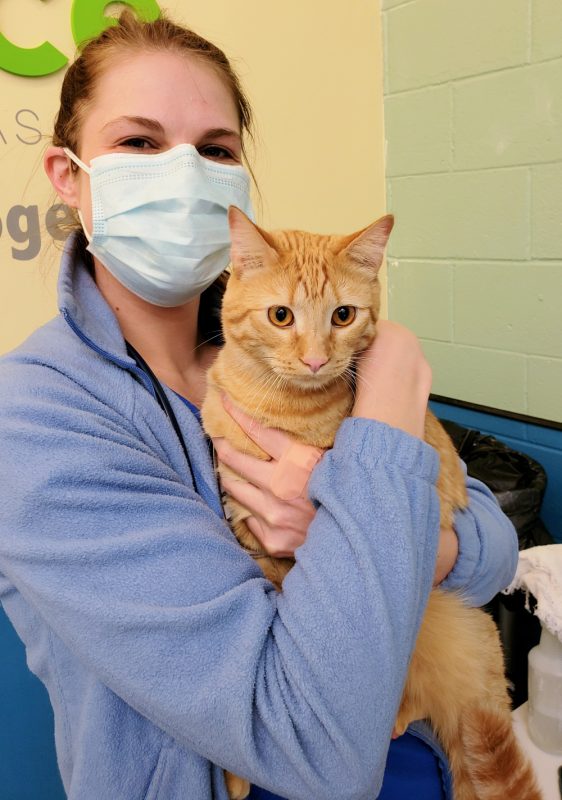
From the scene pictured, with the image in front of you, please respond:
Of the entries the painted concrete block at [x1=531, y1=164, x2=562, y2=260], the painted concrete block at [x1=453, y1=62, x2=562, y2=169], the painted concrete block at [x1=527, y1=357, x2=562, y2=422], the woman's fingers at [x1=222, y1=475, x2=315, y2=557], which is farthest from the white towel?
the painted concrete block at [x1=453, y1=62, x2=562, y2=169]

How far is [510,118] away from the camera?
2.08 meters

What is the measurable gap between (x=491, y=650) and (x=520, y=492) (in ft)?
2.48

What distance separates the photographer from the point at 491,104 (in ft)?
6.97

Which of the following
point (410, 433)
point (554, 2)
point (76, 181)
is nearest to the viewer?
point (410, 433)

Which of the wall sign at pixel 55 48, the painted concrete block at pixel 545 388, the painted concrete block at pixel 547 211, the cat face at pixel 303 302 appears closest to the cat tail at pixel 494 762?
the cat face at pixel 303 302

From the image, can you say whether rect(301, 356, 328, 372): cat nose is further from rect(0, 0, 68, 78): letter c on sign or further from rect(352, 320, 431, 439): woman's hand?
rect(0, 0, 68, 78): letter c on sign

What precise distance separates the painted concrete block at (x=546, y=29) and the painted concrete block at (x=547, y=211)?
1.13ft

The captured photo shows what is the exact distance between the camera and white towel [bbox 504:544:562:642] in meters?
1.60

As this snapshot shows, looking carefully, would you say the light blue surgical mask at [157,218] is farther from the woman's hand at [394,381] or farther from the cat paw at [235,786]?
the cat paw at [235,786]

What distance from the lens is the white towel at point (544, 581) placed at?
1.60 m

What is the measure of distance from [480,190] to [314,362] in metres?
→ 1.44

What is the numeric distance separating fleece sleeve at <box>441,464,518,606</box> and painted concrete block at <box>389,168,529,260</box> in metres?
1.21

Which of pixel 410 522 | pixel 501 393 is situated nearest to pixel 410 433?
pixel 410 522

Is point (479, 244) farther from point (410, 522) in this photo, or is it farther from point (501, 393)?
point (410, 522)
